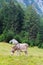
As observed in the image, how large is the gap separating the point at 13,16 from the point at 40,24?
20.9 feet

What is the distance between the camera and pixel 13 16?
4722 cm

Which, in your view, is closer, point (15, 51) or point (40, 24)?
point (15, 51)

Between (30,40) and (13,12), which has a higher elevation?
(13,12)

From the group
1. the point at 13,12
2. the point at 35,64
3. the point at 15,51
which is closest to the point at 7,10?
the point at 13,12

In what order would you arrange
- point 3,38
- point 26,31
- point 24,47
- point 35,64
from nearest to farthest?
point 35,64, point 24,47, point 3,38, point 26,31

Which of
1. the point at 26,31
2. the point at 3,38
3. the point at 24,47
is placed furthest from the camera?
the point at 26,31

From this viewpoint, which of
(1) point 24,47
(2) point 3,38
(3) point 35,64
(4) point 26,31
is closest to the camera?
(3) point 35,64

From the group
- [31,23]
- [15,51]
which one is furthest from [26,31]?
[15,51]

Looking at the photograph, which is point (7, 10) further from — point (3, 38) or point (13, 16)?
point (3, 38)

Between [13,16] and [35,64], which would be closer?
[35,64]

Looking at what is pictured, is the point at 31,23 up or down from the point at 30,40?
up

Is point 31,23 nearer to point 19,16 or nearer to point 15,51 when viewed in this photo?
point 19,16

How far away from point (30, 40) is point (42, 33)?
7.65ft

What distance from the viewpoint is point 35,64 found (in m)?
12.0
